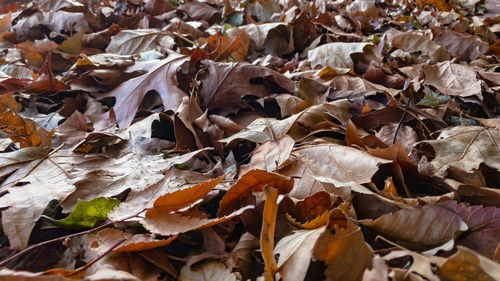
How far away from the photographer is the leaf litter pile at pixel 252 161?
58 centimetres

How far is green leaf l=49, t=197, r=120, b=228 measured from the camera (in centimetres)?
68

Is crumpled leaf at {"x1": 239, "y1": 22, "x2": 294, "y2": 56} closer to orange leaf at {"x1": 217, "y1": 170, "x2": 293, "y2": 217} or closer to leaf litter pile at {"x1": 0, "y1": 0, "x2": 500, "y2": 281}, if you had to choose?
leaf litter pile at {"x1": 0, "y1": 0, "x2": 500, "y2": 281}

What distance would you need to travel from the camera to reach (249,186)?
2.31 feet

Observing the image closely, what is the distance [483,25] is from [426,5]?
697 mm

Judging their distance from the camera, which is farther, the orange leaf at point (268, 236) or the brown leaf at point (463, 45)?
the brown leaf at point (463, 45)

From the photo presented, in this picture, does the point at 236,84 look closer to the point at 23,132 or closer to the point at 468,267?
the point at 23,132

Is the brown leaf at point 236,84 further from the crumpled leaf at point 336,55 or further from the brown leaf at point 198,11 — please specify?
the brown leaf at point 198,11

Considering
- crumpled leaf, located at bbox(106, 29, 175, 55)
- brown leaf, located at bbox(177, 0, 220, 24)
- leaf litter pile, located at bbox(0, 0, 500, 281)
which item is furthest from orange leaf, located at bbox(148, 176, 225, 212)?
brown leaf, located at bbox(177, 0, 220, 24)

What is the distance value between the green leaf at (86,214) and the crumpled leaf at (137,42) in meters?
0.97

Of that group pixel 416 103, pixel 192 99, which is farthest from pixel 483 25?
pixel 192 99

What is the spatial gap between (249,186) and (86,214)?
315mm

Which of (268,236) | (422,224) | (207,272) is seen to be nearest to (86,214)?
(207,272)

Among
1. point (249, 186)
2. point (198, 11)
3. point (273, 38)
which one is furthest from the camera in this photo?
point (198, 11)

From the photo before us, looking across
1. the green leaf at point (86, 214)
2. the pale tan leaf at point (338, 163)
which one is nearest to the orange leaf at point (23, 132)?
the green leaf at point (86, 214)
